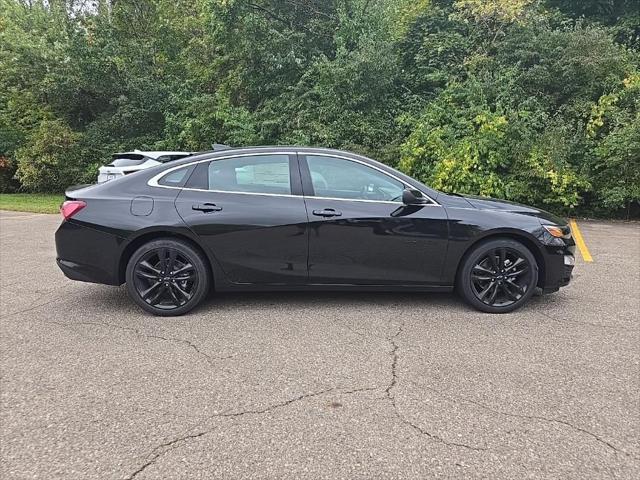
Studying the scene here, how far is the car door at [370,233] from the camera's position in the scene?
440 cm

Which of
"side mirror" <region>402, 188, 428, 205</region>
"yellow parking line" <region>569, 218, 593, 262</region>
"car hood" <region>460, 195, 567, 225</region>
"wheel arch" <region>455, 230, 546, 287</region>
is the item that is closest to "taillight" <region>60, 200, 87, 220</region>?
"side mirror" <region>402, 188, 428, 205</region>

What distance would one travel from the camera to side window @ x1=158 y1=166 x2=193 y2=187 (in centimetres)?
451

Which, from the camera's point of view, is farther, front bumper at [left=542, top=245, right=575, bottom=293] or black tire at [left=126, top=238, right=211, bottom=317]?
front bumper at [left=542, top=245, right=575, bottom=293]

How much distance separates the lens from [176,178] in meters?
4.53

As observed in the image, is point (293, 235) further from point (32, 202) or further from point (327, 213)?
point (32, 202)

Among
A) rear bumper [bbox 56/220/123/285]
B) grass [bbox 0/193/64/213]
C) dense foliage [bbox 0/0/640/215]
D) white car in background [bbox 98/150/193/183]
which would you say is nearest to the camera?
rear bumper [bbox 56/220/123/285]

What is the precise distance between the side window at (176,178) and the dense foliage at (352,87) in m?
7.00

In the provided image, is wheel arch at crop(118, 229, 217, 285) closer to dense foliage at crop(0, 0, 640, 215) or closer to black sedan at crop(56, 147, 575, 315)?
black sedan at crop(56, 147, 575, 315)

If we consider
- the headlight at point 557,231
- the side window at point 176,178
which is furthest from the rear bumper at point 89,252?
the headlight at point 557,231

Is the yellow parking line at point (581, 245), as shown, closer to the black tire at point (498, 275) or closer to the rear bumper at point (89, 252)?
the black tire at point (498, 275)

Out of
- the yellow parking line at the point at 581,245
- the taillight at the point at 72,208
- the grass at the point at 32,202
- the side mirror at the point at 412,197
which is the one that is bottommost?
the yellow parking line at the point at 581,245

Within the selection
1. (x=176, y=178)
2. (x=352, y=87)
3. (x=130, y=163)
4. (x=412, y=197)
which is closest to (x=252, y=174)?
(x=176, y=178)

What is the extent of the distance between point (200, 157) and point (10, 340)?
2.18m

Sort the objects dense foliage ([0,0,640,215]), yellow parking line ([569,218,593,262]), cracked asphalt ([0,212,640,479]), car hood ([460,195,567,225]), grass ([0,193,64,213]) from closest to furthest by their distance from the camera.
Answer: cracked asphalt ([0,212,640,479]) < car hood ([460,195,567,225]) < yellow parking line ([569,218,593,262]) < dense foliage ([0,0,640,215]) < grass ([0,193,64,213])
